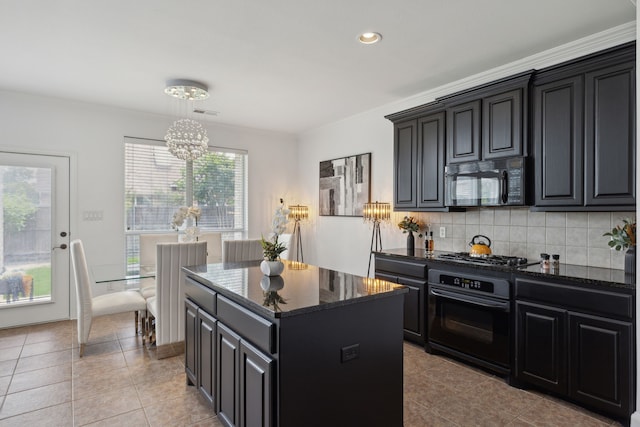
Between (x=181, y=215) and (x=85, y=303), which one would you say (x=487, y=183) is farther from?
(x=85, y=303)

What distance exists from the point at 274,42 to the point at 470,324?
9.09 ft

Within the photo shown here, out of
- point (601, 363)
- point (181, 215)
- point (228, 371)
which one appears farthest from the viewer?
point (181, 215)

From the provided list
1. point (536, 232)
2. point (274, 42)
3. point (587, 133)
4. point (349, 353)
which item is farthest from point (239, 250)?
point (587, 133)

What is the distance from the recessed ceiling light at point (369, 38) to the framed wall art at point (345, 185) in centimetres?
204

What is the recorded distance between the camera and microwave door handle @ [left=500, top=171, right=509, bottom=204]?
301 cm

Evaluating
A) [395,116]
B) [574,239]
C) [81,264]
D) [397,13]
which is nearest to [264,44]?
[397,13]

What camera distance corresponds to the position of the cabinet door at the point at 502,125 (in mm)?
2951

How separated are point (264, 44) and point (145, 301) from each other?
2.66m

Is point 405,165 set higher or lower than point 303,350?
higher

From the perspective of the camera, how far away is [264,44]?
2.88 meters

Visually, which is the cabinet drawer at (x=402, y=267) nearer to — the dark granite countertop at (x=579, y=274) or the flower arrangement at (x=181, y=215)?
the dark granite countertop at (x=579, y=274)

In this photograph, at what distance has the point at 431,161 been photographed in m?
3.68

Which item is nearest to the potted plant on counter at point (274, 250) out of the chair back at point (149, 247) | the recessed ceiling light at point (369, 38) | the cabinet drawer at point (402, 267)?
the recessed ceiling light at point (369, 38)

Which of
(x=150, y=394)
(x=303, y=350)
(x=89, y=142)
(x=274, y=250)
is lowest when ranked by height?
(x=150, y=394)
